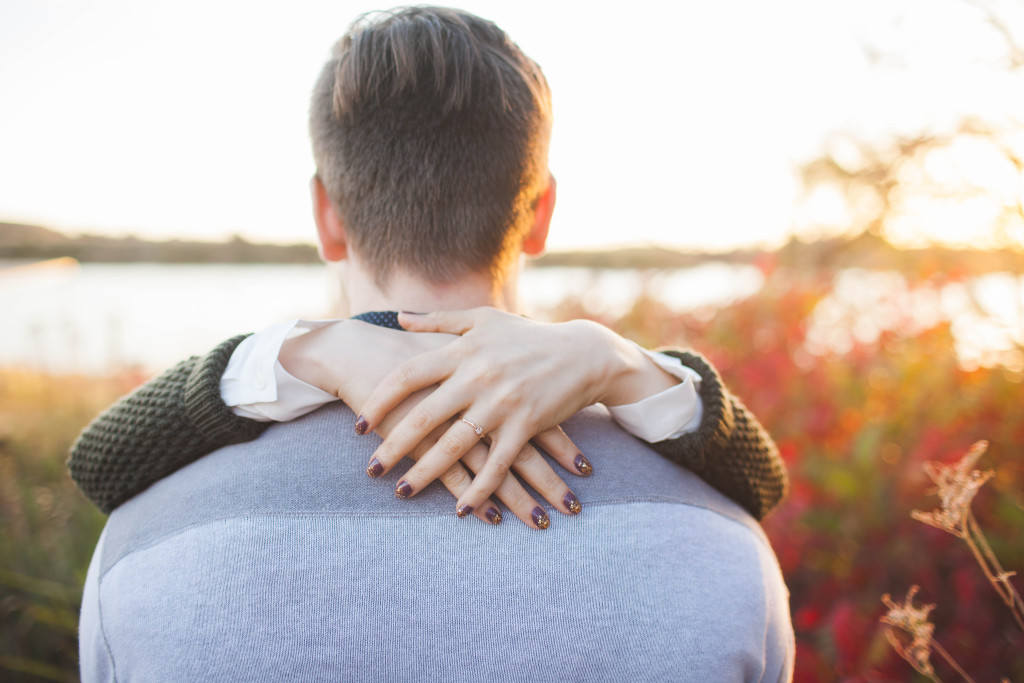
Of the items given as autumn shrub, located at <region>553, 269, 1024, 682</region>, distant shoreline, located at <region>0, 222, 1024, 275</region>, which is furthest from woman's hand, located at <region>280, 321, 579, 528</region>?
distant shoreline, located at <region>0, 222, 1024, 275</region>

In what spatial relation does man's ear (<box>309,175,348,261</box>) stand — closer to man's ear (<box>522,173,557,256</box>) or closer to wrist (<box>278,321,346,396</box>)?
wrist (<box>278,321,346,396</box>)

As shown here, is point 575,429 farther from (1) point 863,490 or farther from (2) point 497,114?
(1) point 863,490

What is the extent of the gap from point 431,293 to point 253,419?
1.23ft

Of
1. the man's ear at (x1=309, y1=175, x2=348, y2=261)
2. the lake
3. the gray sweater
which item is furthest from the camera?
the lake

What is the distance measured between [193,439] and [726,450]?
3.02 ft

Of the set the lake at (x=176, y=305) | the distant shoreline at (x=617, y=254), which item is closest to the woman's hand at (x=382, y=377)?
the lake at (x=176, y=305)

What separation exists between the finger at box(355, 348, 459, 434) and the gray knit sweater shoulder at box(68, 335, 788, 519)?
0.21 meters

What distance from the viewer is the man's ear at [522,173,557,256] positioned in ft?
4.19

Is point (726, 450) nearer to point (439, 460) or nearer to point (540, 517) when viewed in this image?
point (540, 517)

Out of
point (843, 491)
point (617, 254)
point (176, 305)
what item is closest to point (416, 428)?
point (843, 491)

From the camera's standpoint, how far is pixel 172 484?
3.31ft

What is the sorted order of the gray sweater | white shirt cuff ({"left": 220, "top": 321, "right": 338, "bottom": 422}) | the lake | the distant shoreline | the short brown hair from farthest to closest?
the lake → the distant shoreline → the short brown hair → white shirt cuff ({"left": 220, "top": 321, "right": 338, "bottom": 422}) → the gray sweater

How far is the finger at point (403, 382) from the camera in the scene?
94 centimetres

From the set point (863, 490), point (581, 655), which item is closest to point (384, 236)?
point (581, 655)
